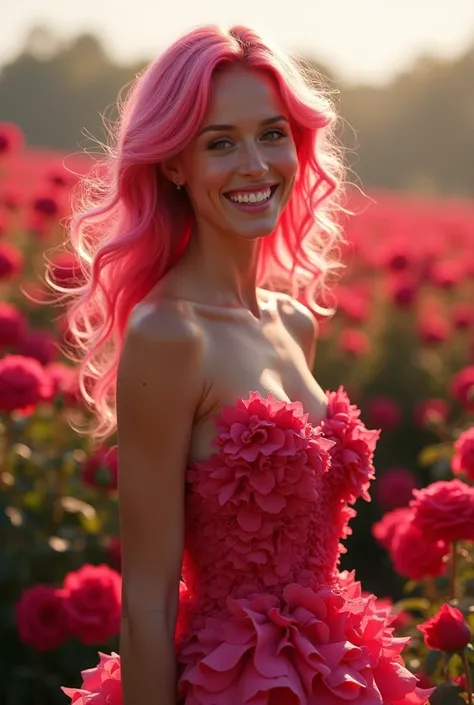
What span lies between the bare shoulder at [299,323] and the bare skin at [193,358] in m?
0.17

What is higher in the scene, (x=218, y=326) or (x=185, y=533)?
(x=218, y=326)

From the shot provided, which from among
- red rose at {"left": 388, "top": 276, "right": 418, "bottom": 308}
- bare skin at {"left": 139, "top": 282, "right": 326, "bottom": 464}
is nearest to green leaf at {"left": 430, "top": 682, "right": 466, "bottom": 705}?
bare skin at {"left": 139, "top": 282, "right": 326, "bottom": 464}

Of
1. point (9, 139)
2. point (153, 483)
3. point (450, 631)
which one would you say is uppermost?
point (9, 139)

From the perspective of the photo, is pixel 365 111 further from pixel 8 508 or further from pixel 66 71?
pixel 8 508

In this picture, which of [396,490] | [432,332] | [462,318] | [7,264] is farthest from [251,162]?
[462,318]

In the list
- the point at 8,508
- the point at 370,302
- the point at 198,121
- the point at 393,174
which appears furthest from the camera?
the point at 393,174

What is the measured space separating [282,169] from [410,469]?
4.69 m

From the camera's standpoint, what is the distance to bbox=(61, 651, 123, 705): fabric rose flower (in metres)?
2.45

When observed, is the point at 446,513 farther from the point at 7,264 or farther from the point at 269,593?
the point at 7,264

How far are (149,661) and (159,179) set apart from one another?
103 cm

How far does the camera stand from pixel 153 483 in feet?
7.52

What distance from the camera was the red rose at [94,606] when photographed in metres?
3.75

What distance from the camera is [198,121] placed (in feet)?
7.98

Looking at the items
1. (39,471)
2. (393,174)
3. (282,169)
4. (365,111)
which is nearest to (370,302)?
(39,471)
